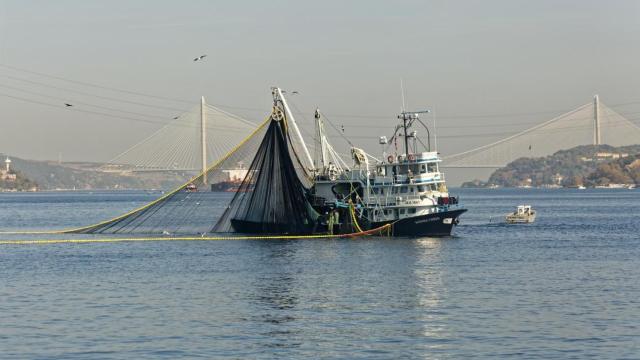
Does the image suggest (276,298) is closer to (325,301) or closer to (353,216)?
(325,301)

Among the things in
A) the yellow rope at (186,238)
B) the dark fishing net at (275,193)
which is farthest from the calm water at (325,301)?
the dark fishing net at (275,193)

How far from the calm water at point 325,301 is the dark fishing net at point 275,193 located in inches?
270

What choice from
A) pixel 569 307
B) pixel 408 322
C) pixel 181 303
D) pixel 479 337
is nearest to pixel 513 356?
pixel 479 337

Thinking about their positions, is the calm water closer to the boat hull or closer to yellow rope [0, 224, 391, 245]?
the boat hull

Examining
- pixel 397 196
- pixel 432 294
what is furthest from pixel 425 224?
pixel 432 294

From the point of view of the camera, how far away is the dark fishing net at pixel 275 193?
94900mm

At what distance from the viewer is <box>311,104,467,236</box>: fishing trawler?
300 ft

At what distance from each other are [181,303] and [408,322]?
12.2 meters

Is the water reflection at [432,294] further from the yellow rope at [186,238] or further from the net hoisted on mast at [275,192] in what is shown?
the net hoisted on mast at [275,192]

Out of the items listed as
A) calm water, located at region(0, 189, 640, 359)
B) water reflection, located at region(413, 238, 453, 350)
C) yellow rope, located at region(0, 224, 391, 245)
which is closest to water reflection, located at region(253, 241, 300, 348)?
calm water, located at region(0, 189, 640, 359)

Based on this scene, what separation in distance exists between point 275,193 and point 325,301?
1675 inches

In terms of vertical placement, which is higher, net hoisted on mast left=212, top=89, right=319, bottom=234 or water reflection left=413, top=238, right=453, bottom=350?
net hoisted on mast left=212, top=89, right=319, bottom=234

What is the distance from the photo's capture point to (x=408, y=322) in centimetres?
4591

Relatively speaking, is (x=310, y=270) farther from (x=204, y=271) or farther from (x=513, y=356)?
(x=513, y=356)
